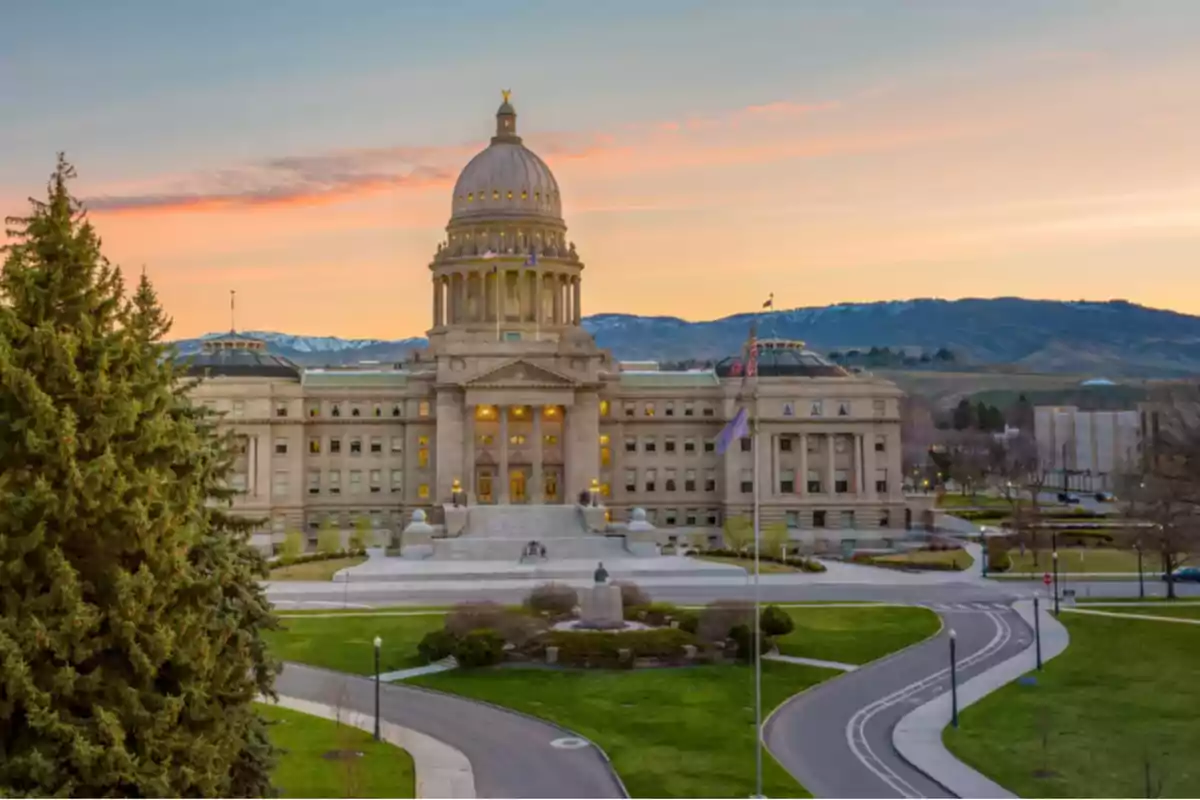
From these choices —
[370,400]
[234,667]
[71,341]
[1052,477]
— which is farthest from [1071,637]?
[1052,477]

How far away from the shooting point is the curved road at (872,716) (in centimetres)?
3509

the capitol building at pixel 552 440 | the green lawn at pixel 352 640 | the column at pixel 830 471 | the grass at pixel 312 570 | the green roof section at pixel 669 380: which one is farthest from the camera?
the green roof section at pixel 669 380

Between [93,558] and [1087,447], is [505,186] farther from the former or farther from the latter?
[93,558]

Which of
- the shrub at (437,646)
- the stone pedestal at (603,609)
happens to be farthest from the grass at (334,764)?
the stone pedestal at (603,609)

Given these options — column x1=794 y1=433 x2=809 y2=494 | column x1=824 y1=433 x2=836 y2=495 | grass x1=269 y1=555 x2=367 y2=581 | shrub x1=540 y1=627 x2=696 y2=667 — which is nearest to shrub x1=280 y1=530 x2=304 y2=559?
Result: grass x1=269 y1=555 x2=367 y2=581

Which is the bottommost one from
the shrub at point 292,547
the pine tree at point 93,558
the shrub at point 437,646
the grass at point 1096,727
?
the grass at point 1096,727

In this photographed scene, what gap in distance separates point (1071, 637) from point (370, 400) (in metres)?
71.1

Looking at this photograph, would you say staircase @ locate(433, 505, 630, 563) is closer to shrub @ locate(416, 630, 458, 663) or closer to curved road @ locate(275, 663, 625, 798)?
shrub @ locate(416, 630, 458, 663)

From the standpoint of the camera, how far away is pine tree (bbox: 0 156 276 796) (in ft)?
63.3

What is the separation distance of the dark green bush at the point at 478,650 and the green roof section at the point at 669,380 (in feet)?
218

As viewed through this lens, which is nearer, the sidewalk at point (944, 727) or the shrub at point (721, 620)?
the sidewalk at point (944, 727)

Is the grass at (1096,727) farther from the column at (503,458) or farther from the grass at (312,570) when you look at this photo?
the column at (503,458)

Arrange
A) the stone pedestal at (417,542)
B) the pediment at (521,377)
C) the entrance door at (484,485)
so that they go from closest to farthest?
the stone pedestal at (417,542) < the pediment at (521,377) < the entrance door at (484,485)

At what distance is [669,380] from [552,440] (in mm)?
13916
